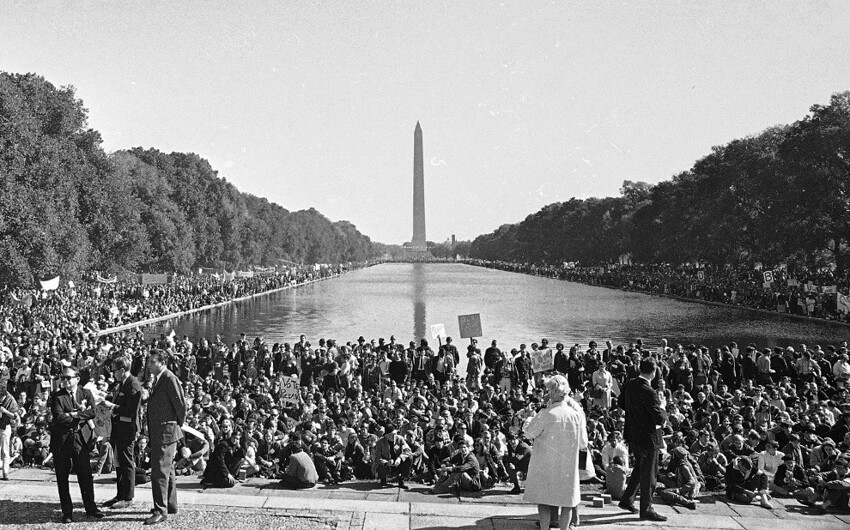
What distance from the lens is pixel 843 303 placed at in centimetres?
4241

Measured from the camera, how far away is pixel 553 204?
601 feet

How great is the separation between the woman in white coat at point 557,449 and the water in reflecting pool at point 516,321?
25922 mm

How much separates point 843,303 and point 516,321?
61.6 ft

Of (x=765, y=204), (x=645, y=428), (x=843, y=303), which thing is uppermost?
(x=765, y=204)

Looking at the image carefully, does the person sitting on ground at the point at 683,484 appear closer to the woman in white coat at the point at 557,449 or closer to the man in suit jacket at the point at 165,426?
the woman in white coat at the point at 557,449

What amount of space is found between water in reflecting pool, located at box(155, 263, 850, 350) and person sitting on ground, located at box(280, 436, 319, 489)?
2349 cm

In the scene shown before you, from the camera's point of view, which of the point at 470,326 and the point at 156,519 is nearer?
the point at 156,519

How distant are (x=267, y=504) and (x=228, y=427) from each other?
3771 mm

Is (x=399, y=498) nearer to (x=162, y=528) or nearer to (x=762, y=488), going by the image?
(x=162, y=528)

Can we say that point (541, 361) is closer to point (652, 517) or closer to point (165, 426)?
point (652, 517)

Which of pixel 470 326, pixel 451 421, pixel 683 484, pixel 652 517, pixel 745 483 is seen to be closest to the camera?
pixel 652 517

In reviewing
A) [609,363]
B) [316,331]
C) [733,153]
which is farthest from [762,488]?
[733,153]

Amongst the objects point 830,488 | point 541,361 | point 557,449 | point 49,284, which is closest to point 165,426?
point 557,449

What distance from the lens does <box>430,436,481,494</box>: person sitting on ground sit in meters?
9.77
